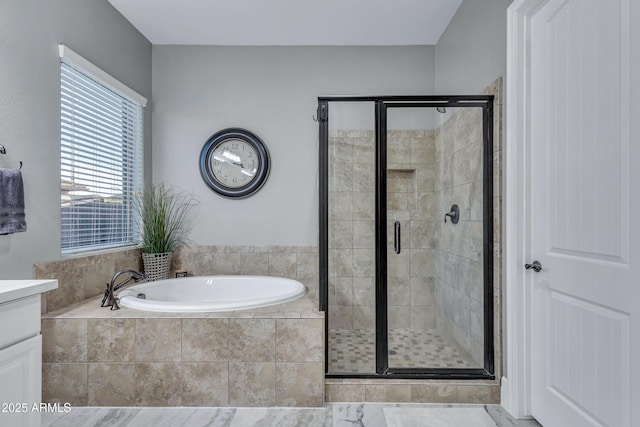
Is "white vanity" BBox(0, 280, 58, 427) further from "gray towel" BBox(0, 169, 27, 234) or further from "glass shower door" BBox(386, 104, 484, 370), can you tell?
"glass shower door" BBox(386, 104, 484, 370)

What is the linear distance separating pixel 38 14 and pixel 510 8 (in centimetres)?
261

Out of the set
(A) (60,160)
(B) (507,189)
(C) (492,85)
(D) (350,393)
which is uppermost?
(C) (492,85)

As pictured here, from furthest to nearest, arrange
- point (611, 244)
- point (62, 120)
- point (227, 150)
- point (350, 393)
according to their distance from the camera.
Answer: point (227, 150) < point (62, 120) < point (350, 393) < point (611, 244)

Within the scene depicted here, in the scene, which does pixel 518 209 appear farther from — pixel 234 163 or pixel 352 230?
pixel 234 163

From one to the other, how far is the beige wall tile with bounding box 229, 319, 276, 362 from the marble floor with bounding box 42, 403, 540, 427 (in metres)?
0.29

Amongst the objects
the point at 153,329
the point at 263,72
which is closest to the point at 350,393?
the point at 153,329

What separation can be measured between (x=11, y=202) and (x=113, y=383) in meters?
1.09

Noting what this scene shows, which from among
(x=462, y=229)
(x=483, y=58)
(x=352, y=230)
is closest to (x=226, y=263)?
(x=352, y=230)

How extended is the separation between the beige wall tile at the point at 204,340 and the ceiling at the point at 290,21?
87.7 inches

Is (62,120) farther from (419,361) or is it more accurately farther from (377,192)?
(419,361)

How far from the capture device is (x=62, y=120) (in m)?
2.24

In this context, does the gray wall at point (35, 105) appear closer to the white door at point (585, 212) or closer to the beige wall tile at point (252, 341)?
the beige wall tile at point (252, 341)

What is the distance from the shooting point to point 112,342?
1.99m

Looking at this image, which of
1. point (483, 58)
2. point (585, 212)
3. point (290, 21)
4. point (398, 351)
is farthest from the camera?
point (290, 21)
